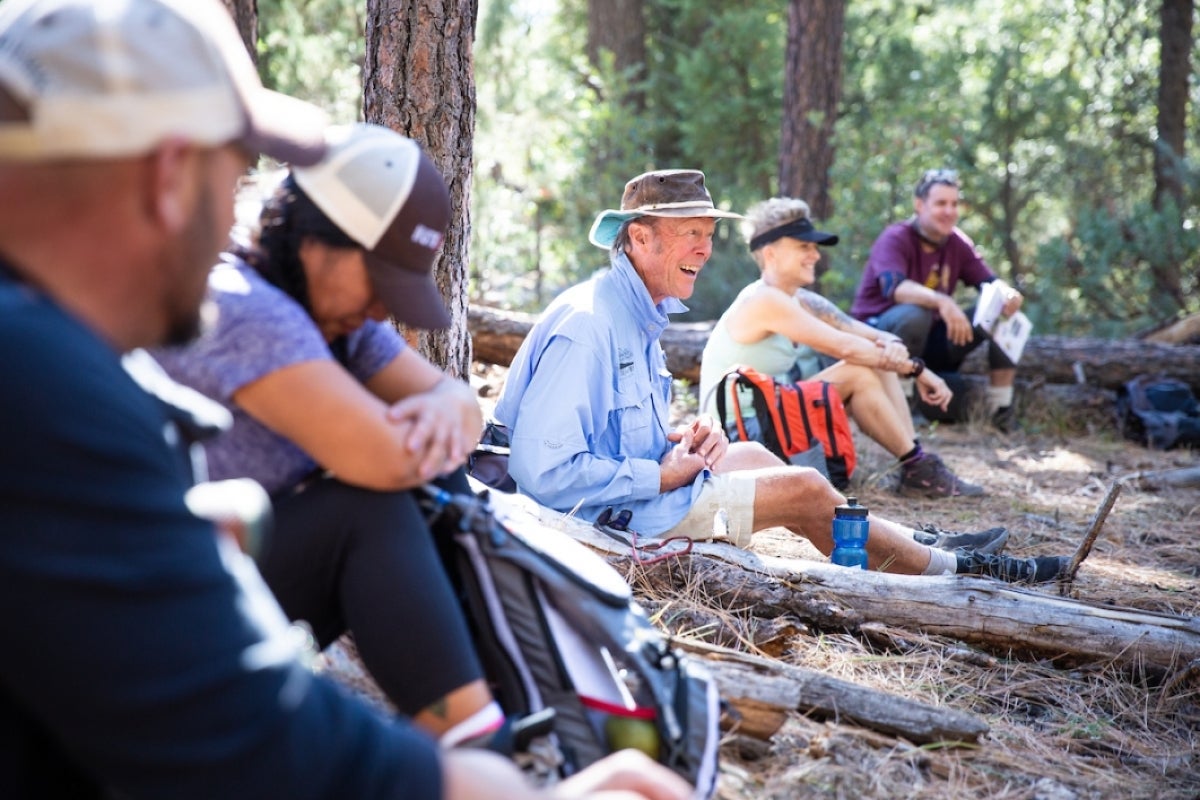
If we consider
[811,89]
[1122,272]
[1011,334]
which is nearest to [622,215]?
[1011,334]

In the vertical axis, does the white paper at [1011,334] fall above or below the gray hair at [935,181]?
below

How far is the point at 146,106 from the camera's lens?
1231mm

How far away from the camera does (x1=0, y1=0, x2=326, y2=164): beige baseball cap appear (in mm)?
1203

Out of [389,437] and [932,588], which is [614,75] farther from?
[389,437]

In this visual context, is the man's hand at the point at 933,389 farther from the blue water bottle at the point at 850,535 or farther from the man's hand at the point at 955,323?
the blue water bottle at the point at 850,535

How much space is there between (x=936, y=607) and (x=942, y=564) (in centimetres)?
68

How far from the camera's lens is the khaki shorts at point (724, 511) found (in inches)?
153

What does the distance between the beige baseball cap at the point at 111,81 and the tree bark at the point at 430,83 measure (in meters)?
2.72

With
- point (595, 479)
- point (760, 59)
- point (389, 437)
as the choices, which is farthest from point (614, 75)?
point (389, 437)

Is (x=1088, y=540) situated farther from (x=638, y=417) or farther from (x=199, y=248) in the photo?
(x=199, y=248)

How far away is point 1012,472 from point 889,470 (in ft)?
3.75

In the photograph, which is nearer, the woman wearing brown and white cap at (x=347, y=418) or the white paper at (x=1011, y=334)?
the woman wearing brown and white cap at (x=347, y=418)

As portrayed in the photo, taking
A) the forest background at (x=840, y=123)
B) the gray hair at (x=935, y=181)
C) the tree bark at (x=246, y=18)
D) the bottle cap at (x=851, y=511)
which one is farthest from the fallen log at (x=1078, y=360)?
the bottle cap at (x=851, y=511)

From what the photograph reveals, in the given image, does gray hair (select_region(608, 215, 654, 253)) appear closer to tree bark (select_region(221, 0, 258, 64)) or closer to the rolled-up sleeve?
the rolled-up sleeve
